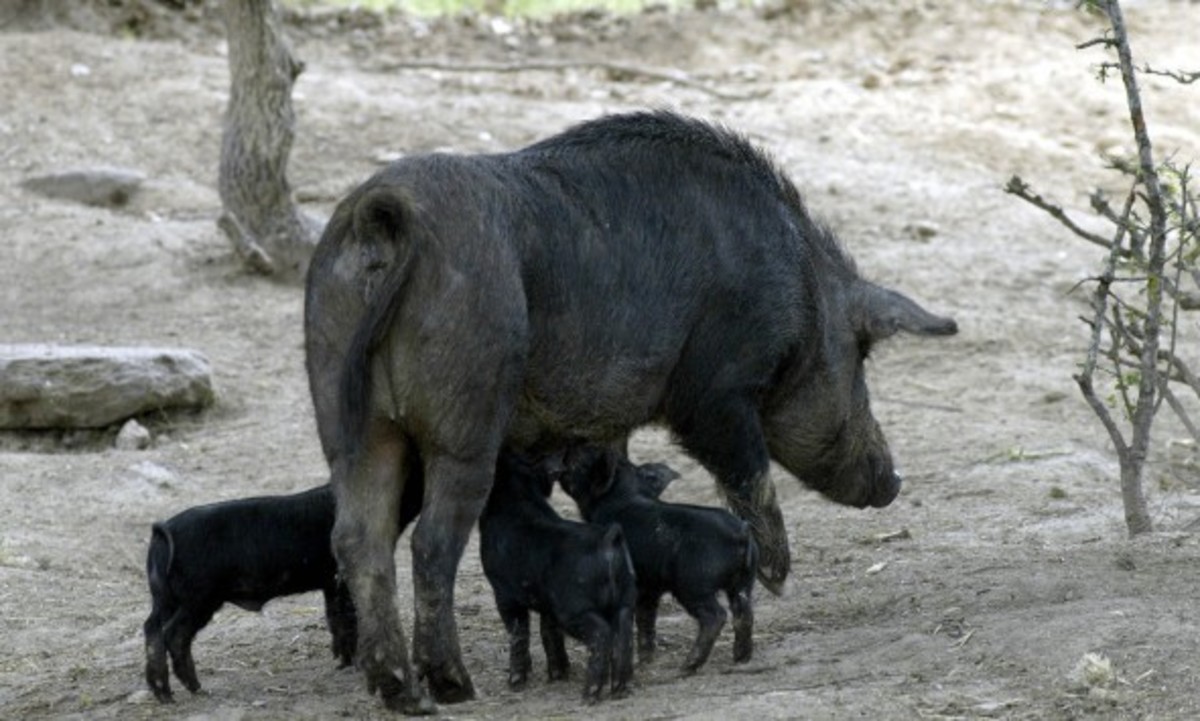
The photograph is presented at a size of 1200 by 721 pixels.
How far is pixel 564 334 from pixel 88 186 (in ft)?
25.6

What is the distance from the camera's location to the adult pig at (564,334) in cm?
621

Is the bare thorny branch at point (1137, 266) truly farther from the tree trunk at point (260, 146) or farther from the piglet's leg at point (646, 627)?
the tree trunk at point (260, 146)

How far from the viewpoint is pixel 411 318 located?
6199mm

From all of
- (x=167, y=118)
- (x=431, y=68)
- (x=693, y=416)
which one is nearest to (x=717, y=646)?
(x=693, y=416)

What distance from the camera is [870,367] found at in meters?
11.4

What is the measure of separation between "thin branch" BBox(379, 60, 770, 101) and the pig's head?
828 cm

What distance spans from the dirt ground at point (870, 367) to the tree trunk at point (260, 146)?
31 cm

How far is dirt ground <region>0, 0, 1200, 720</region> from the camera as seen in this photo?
21.0 ft

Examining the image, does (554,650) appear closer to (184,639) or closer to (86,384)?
(184,639)

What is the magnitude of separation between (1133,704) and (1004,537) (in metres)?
2.66

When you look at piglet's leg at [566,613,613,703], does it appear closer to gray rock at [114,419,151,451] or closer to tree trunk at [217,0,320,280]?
gray rock at [114,419,151,451]

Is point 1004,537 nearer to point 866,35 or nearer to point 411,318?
point 411,318

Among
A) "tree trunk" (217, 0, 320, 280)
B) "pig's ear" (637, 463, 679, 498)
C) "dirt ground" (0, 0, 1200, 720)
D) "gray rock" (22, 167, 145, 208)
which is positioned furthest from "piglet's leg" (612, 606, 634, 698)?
"gray rock" (22, 167, 145, 208)

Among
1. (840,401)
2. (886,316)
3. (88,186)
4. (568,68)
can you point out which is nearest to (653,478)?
(840,401)
